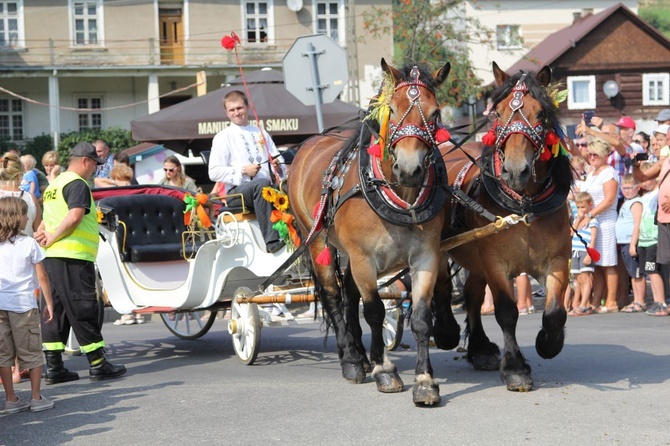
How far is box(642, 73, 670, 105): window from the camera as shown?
51938 millimetres

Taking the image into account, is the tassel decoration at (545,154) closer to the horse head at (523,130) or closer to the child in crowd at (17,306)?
the horse head at (523,130)

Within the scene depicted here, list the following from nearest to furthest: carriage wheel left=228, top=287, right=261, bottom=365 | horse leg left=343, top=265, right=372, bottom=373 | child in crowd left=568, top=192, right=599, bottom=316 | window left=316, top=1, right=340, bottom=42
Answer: horse leg left=343, top=265, right=372, bottom=373, carriage wheel left=228, top=287, right=261, bottom=365, child in crowd left=568, top=192, right=599, bottom=316, window left=316, top=1, right=340, bottom=42

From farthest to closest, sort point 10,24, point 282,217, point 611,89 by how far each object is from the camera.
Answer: point 611,89 → point 10,24 → point 282,217

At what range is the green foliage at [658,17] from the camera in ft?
289

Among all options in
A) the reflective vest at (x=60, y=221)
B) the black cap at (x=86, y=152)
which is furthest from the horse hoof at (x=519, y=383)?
the black cap at (x=86, y=152)

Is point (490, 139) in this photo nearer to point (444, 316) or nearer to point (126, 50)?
point (444, 316)

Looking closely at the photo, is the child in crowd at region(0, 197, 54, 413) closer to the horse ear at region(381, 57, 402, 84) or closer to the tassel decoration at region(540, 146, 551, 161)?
the horse ear at region(381, 57, 402, 84)

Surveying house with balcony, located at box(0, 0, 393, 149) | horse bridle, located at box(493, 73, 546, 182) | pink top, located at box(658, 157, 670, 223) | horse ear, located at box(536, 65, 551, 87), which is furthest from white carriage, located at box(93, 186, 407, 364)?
house with balcony, located at box(0, 0, 393, 149)

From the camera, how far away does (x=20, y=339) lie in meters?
7.72

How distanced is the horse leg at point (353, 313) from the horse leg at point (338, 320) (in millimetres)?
51

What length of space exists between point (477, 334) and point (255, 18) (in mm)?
42069

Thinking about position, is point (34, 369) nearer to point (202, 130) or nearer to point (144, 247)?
point (144, 247)

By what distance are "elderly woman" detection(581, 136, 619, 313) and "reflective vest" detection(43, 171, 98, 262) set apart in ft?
21.0

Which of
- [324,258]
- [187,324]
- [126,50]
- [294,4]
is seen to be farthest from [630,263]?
[126,50]
